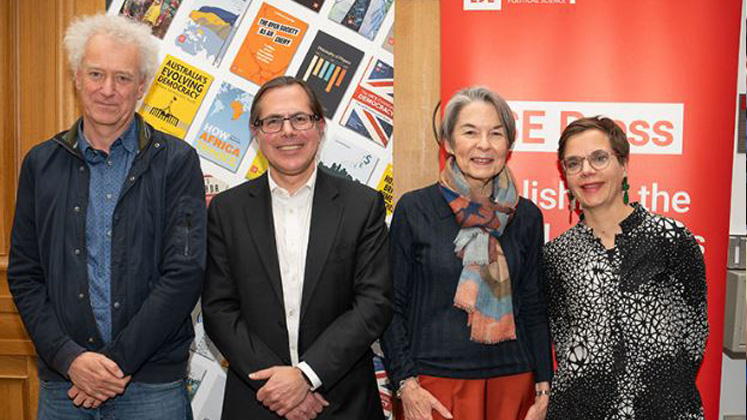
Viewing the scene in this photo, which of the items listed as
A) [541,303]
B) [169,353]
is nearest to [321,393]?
[169,353]

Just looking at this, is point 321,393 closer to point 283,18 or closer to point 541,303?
point 541,303

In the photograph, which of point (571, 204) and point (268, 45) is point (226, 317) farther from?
point (268, 45)

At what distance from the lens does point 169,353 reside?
1882mm

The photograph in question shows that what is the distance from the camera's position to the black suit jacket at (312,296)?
5.99ft

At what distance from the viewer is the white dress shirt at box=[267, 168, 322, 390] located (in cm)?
187

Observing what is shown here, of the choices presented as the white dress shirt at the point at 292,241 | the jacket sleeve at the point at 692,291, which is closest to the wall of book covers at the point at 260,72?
the white dress shirt at the point at 292,241

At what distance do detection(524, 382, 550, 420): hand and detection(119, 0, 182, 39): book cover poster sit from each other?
7.41ft

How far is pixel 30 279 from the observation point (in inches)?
73.4

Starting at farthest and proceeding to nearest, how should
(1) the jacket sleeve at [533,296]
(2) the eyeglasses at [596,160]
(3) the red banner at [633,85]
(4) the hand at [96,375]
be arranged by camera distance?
(3) the red banner at [633,85] < (1) the jacket sleeve at [533,296] < (2) the eyeglasses at [596,160] < (4) the hand at [96,375]

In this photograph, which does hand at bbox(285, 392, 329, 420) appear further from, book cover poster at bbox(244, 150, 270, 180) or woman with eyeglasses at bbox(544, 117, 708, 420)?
book cover poster at bbox(244, 150, 270, 180)

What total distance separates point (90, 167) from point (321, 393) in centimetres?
98

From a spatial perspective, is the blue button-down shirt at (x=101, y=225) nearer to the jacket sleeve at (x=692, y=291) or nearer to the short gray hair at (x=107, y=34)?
the short gray hair at (x=107, y=34)

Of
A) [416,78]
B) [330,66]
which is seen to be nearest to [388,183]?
[416,78]

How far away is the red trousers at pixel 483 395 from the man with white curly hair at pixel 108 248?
0.84 metres
